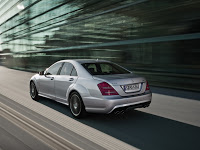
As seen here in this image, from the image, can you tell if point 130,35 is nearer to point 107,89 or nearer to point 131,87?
point 131,87

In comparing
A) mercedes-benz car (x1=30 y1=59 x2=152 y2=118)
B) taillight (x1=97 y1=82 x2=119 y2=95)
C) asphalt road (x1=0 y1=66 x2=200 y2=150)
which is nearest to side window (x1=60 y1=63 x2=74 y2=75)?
mercedes-benz car (x1=30 y1=59 x2=152 y2=118)

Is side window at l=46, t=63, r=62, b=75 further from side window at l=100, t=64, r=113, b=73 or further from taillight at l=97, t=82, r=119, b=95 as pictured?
taillight at l=97, t=82, r=119, b=95

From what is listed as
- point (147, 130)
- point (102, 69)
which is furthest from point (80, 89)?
point (147, 130)

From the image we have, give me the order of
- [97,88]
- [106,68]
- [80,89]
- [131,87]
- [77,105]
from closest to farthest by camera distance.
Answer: [97,88] < [131,87] < [80,89] < [77,105] < [106,68]

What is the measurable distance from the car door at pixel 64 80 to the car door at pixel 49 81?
0.25 meters

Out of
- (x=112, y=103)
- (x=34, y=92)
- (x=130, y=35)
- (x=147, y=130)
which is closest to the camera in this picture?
(x=147, y=130)

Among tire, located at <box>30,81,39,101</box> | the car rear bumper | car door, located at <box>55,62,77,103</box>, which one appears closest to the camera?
the car rear bumper

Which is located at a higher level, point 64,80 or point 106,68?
point 106,68

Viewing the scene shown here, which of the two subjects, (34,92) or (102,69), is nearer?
(102,69)

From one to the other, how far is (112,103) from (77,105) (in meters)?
1.03

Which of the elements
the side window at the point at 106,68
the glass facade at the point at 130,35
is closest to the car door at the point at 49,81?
the side window at the point at 106,68

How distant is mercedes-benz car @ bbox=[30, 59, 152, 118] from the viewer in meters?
4.29

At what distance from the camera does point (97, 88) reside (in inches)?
171

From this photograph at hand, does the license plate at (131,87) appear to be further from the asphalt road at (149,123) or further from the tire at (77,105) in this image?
the tire at (77,105)
